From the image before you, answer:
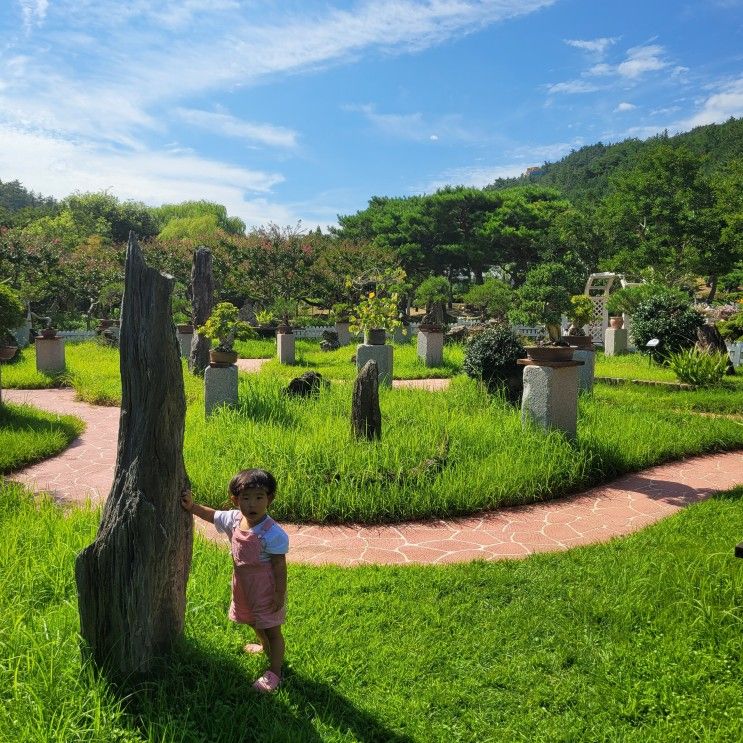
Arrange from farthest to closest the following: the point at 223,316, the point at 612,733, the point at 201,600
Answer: the point at 223,316 → the point at 201,600 → the point at 612,733

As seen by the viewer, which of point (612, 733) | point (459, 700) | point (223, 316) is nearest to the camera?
point (612, 733)

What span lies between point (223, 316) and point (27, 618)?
721 centimetres

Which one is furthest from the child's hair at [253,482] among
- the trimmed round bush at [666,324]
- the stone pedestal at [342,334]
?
the stone pedestal at [342,334]

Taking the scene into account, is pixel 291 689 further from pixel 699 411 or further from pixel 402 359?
pixel 402 359

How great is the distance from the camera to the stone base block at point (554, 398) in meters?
7.11

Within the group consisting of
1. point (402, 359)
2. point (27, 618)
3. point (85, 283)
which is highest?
point (85, 283)

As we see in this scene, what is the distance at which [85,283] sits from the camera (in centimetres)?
2741

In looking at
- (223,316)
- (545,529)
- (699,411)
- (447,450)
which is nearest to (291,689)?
(545,529)

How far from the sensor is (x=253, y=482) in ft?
9.05

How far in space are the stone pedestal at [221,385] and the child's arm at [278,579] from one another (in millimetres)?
6020

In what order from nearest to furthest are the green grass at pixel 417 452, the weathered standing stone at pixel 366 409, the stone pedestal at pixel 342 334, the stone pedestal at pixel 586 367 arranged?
the green grass at pixel 417 452
the weathered standing stone at pixel 366 409
the stone pedestal at pixel 586 367
the stone pedestal at pixel 342 334

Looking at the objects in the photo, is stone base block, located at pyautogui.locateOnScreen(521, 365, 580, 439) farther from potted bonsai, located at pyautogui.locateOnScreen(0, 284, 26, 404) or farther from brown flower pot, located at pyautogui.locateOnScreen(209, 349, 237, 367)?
potted bonsai, located at pyautogui.locateOnScreen(0, 284, 26, 404)

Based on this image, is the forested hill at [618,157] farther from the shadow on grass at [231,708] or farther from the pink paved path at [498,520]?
the shadow on grass at [231,708]

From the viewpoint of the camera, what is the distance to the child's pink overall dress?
2.79 meters
